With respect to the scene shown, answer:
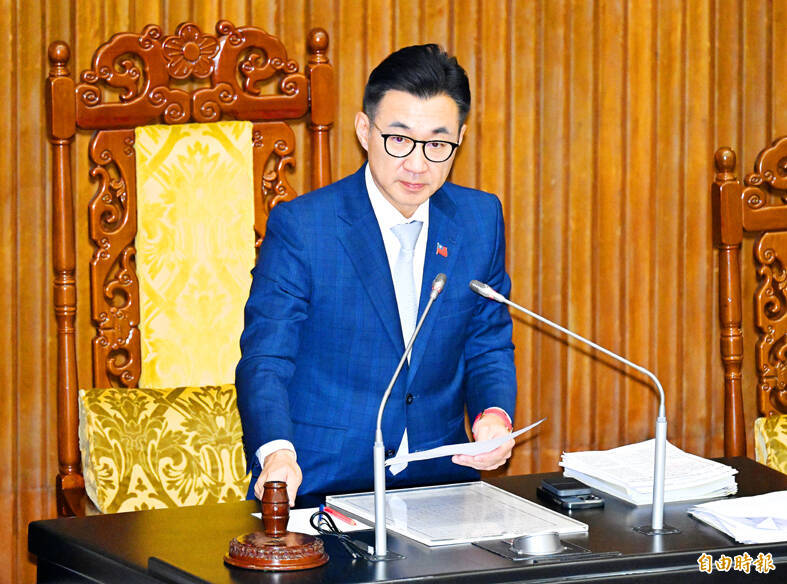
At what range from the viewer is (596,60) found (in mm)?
3562

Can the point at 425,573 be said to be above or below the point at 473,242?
below

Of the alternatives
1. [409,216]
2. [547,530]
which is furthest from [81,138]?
[547,530]

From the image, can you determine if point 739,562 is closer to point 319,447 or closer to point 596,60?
point 319,447

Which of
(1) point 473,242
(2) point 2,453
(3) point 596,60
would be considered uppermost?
(3) point 596,60

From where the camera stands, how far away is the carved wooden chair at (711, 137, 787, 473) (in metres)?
3.08

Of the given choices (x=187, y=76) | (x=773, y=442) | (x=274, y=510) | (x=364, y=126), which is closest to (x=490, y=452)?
(x=274, y=510)

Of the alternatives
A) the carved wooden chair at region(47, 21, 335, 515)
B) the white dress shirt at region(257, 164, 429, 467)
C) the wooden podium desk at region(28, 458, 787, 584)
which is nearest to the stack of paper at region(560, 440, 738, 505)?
the wooden podium desk at region(28, 458, 787, 584)

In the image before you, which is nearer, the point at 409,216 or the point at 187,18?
the point at 409,216

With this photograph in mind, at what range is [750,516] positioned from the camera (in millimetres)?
1882

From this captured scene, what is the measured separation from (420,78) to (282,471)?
82cm

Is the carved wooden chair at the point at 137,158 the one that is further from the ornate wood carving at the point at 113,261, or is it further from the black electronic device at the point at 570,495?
the black electronic device at the point at 570,495

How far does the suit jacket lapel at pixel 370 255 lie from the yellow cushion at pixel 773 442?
96 cm

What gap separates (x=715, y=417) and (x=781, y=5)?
129 centimetres

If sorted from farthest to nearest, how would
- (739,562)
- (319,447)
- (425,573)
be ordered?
(319,447) < (739,562) < (425,573)
